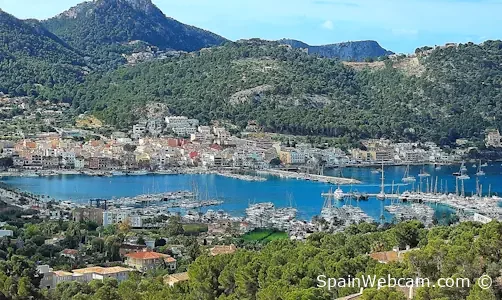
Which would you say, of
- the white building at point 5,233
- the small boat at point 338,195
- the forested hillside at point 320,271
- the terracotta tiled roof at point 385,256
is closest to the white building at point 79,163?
the small boat at point 338,195

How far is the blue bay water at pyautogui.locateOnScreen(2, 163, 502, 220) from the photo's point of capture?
28.6 m

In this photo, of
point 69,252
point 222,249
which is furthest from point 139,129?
point 222,249

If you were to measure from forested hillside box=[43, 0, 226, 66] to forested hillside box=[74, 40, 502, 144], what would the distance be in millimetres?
17549

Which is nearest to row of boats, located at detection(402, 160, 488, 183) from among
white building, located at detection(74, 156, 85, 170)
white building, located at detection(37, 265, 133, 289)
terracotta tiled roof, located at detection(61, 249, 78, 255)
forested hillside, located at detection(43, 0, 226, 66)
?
white building, located at detection(74, 156, 85, 170)

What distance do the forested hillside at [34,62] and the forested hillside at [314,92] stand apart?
86.9 inches

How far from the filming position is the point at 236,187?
1310 inches

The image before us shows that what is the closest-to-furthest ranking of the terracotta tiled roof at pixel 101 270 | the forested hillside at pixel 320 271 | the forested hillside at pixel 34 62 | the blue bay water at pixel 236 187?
the forested hillside at pixel 320 271
the terracotta tiled roof at pixel 101 270
the blue bay water at pixel 236 187
the forested hillside at pixel 34 62

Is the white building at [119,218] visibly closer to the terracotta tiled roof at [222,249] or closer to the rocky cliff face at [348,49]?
the terracotta tiled roof at [222,249]

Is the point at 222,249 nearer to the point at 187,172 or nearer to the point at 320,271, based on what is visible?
the point at 320,271

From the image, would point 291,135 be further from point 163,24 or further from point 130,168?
point 163,24

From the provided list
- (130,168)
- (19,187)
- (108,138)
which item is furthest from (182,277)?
(108,138)

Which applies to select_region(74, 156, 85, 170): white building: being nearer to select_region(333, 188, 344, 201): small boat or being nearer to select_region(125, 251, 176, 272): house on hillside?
select_region(333, 188, 344, 201): small boat

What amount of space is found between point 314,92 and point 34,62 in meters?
19.9

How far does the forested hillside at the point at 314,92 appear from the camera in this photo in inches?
1882
